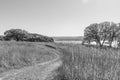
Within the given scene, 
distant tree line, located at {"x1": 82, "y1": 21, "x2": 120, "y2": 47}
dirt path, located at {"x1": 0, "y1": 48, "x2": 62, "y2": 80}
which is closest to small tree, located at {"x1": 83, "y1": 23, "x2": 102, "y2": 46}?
distant tree line, located at {"x1": 82, "y1": 21, "x2": 120, "y2": 47}

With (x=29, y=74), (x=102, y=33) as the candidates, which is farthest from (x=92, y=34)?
(x=29, y=74)

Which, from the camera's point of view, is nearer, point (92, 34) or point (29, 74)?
point (29, 74)

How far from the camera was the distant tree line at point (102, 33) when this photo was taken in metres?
29.4

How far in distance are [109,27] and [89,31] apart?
6.27m

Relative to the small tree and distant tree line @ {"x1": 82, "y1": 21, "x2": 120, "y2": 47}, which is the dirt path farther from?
the small tree

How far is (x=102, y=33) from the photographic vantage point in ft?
103

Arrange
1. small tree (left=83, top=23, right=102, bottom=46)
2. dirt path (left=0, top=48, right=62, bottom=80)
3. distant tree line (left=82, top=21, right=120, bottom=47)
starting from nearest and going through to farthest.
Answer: dirt path (left=0, top=48, right=62, bottom=80) → distant tree line (left=82, top=21, right=120, bottom=47) → small tree (left=83, top=23, right=102, bottom=46)

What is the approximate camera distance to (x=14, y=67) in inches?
237

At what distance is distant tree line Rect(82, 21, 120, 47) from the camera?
29.4 meters

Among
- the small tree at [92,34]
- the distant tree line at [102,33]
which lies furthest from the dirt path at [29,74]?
the small tree at [92,34]

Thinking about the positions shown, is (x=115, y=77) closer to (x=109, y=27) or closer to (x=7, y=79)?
(x=7, y=79)

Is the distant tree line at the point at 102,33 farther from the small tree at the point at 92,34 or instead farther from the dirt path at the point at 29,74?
the dirt path at the point at 29,74

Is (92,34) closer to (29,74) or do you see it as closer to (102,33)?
(102,33)

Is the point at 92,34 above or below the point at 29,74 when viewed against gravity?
above
